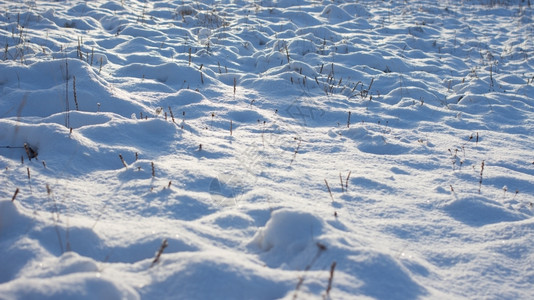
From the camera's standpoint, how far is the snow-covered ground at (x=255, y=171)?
1795mm

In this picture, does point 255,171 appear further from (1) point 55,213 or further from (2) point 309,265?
(1) point 55,213

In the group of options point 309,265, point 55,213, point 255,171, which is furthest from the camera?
point 255,171

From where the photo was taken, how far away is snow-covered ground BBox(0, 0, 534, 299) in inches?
70.7

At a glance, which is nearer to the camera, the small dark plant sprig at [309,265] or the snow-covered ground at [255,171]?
the small dark plant sprig at [309,265]

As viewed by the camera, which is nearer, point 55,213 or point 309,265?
point 309,265

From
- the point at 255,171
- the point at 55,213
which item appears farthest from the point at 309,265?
the point at 55,213

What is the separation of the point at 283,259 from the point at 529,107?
4053mm

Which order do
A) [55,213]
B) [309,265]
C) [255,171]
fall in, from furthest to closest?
[255,171] < [55,213] < [309,265]

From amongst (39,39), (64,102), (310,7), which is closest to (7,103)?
(64,102)

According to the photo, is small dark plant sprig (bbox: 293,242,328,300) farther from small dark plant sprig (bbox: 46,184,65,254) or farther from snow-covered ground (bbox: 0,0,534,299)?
small dark plant sprig (bbox: 46,184,65,254)

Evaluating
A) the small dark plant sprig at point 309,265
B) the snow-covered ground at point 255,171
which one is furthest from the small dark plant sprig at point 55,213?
the small dark plant sprig at point 309,265

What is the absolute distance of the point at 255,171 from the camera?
279 cm

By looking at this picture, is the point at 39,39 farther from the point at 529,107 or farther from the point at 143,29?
the point at 529,107

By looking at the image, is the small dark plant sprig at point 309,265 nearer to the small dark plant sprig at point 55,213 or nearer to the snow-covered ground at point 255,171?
the snow-covered ground at point 255,171
